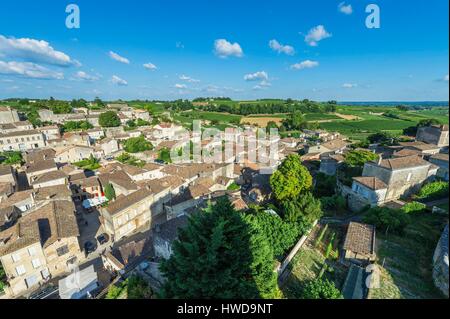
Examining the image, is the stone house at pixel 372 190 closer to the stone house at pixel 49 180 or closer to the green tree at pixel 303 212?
the green tree at pixel 303 212

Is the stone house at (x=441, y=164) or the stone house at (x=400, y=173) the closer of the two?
the stone house at (x=400, y=173)

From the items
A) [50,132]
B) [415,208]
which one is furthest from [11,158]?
[415,208]

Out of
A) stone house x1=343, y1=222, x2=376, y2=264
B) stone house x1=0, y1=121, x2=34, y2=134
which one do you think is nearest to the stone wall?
stone house x1=343, y1=222, x2=376, y2=264

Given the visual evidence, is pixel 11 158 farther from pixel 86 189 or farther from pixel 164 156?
pixel 164 156

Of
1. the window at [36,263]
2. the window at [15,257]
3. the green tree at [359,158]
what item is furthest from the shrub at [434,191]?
the window at [15,257]

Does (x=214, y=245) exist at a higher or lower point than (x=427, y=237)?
higher

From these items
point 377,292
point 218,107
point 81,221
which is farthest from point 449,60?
point 218,107
